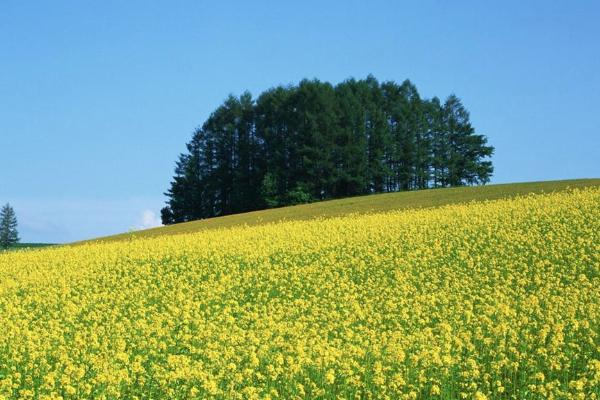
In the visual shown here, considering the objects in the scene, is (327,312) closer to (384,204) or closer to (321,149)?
(384,204)

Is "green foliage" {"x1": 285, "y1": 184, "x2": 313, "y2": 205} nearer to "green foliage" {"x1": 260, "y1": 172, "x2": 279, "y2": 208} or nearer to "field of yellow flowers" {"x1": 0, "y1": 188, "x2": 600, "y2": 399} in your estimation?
"green foliage" {"x1": 260, "y1": 172, "x2": 279, "y2": 208}

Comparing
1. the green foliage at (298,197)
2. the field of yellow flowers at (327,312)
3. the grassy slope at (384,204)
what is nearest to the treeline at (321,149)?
the green foliage at (298,197)

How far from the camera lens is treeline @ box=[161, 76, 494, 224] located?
74.4 meters

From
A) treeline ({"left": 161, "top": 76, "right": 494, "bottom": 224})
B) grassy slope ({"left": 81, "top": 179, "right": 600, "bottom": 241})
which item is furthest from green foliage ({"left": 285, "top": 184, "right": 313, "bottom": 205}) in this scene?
grassy slope ({"left": 81, "top": 179, "right": 600, "bottom": 241})

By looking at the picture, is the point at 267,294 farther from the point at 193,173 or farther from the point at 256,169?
the point at 193,173

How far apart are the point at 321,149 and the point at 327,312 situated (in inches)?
2330

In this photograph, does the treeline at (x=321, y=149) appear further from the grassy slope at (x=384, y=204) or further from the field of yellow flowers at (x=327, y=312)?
the field of yellow flowers at (x=327, y=312)

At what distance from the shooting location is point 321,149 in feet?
243

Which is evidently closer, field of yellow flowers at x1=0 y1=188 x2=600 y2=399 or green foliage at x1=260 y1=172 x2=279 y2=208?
field of yellow flowers at x1=0 y1=188 x2=600 y2=399

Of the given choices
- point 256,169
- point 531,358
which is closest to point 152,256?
point 531,358

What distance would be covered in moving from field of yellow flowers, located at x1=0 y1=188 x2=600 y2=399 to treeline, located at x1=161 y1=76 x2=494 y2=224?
4008cm

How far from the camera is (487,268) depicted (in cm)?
2120

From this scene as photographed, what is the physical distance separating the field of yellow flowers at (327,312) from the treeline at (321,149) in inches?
1578

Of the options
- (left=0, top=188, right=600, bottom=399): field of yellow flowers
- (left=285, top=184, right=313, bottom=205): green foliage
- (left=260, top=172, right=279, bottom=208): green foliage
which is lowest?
(left=0, top=188, right=600, bottom=399): field of yellow flowers
